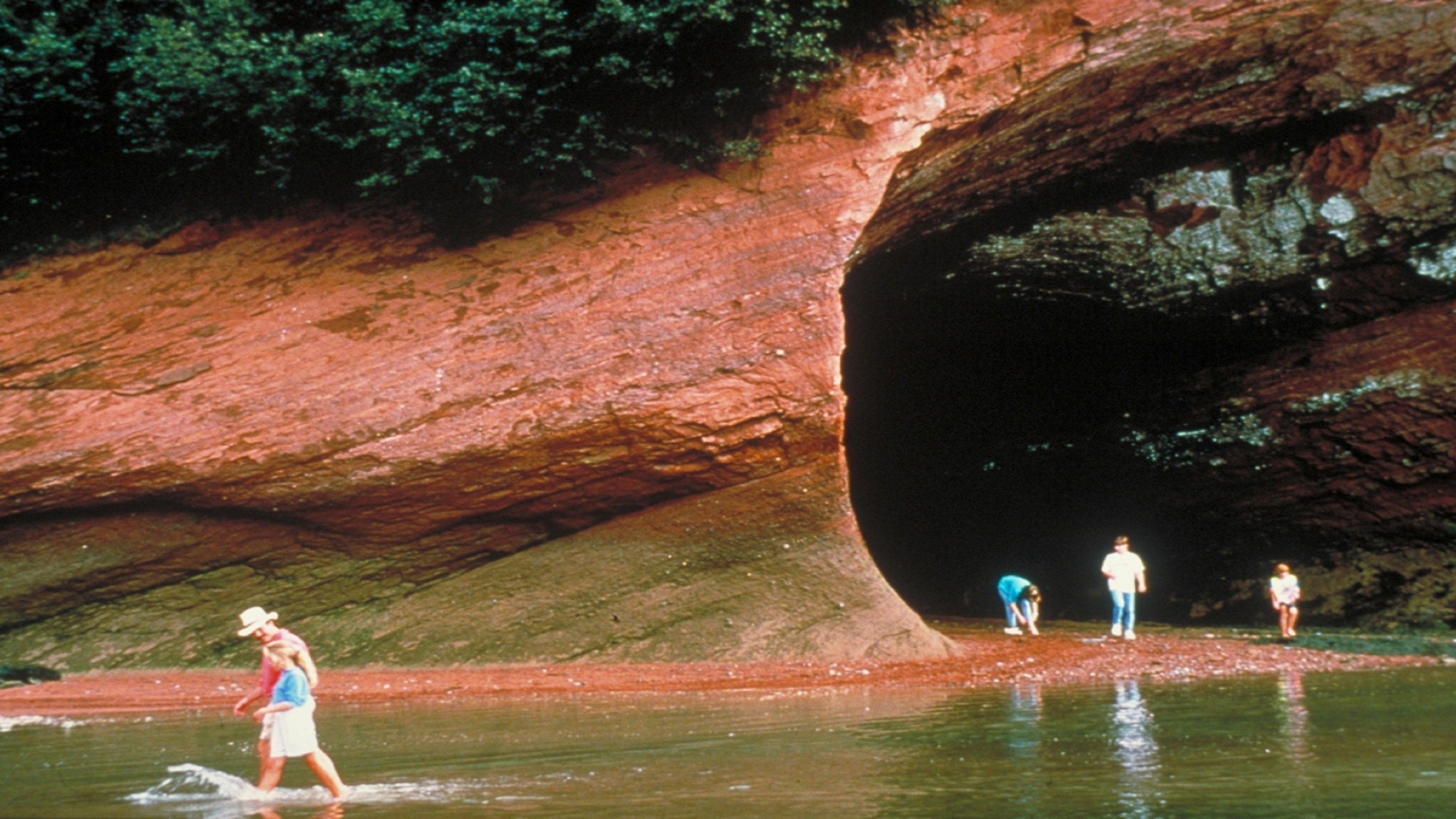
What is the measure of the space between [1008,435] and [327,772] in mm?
17688

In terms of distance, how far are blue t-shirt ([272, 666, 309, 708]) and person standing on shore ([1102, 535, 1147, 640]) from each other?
12.4 meters

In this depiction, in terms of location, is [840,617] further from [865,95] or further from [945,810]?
[945,810]

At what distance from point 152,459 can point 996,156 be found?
10757mm

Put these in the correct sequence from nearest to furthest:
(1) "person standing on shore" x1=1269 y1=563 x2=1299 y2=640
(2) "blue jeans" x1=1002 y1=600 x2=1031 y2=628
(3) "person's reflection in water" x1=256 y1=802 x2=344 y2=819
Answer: (3) "person's reflection in water" x1=256 y1=802 x2=344 y2=819 → (1) "person standing on shore" x1=1269 y1=563 x2=1299 y2=640 → (2) "blue jeans" x1=1002 y1=600 x2=1031 y2=628

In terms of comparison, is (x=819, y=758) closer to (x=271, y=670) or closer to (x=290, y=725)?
(x=290, y=725)

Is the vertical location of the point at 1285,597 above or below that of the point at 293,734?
above

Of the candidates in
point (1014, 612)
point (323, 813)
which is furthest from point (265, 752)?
point (1014, 612)

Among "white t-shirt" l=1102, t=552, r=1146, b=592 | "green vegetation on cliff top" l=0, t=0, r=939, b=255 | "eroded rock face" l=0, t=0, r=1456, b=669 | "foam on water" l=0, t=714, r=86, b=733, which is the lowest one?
"foam on water" l=0, t=714, r=86, b=733

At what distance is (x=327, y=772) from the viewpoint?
739 centimetres

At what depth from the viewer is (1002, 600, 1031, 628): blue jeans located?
60.6 feet

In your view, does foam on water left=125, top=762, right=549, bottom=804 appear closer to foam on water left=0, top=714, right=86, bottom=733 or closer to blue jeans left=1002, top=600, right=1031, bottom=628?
foam on water left=0, top=714, right=86, bottom=733

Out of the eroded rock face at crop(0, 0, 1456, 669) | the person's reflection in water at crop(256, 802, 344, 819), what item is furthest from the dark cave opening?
the person's reflection in water at crop(256, 802, 344, 819)

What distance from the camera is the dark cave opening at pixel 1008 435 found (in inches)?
784

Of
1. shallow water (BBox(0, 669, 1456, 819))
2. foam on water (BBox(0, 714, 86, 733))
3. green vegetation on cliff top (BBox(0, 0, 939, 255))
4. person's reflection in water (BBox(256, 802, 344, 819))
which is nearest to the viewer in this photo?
shallow water (BBox(0, 669, 1456, 819))
